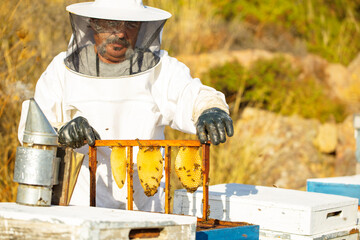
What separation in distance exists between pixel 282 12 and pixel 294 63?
308 centimetres

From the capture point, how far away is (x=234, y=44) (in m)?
13.3

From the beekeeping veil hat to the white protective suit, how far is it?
0.06m

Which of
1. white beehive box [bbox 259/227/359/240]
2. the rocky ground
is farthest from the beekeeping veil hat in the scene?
the rocky ground

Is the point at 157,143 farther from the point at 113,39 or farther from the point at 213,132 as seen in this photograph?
the point at 113,39

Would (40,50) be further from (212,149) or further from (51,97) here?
(51,97)

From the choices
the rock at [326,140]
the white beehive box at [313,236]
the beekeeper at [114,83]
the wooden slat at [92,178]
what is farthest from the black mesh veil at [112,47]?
the rock at [326,140]

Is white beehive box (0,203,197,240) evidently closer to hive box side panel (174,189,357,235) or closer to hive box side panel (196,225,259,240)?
hive box side panel (196,225,259,240)

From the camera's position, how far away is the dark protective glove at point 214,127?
2441mm

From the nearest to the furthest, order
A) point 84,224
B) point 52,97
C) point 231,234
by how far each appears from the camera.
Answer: point 84,224 < point 231,234 < point 52,97

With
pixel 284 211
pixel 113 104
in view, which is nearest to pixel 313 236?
pixel 284 211

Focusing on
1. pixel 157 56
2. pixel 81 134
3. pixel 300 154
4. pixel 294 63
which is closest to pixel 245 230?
pixel 81 134

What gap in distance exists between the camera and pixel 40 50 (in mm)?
6125

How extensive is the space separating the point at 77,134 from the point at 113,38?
0.70 meters

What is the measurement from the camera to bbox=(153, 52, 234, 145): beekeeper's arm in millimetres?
2475
